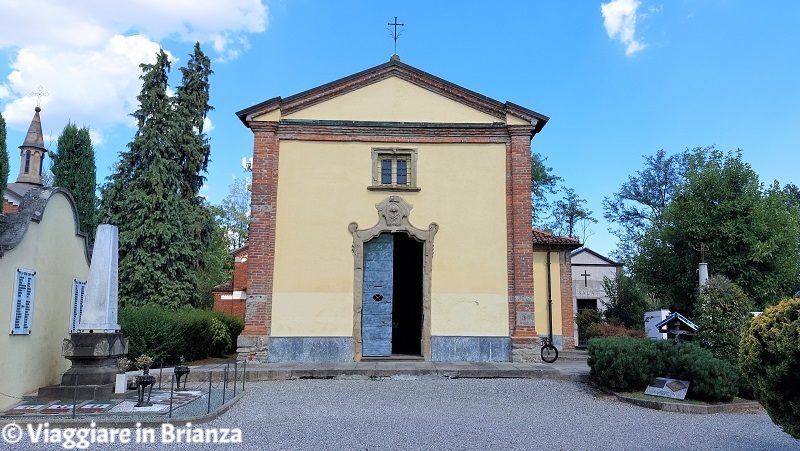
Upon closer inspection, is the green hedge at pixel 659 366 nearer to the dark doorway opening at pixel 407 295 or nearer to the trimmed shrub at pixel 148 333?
the dark doorway opening at pixel 407 295

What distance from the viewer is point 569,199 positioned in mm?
42656

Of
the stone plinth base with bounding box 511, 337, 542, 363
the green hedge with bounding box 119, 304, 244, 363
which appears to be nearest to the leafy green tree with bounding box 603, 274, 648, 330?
the stone plinth base with bounding box 511, 337, 542, 363

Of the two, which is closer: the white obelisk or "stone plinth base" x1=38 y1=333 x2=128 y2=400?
"stone plinth base" x1=38 y1=333 x2=128 y2=400

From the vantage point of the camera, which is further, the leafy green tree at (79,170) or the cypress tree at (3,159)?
the leafy green tree at (79,170)

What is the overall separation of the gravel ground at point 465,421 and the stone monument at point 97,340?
240cm

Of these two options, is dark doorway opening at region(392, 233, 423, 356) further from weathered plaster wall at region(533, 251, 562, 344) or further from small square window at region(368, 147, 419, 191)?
weathered plaster wall at region(533, 251, 562, 344)

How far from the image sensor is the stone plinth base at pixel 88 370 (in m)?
8.95

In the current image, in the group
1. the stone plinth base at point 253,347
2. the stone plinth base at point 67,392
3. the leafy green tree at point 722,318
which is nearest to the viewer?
the stone plinth base at point 67,392

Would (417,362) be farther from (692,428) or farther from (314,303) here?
(692,428)

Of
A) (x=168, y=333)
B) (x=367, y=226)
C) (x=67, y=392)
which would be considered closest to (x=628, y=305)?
(x=367, y=226)

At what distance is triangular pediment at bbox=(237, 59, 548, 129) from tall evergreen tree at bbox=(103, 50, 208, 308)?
878 cm

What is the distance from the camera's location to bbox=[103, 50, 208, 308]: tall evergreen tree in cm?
1975

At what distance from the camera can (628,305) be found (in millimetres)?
20250

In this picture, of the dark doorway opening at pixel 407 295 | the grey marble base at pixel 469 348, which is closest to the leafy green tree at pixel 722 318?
the grey marble base at pixel 469 348
